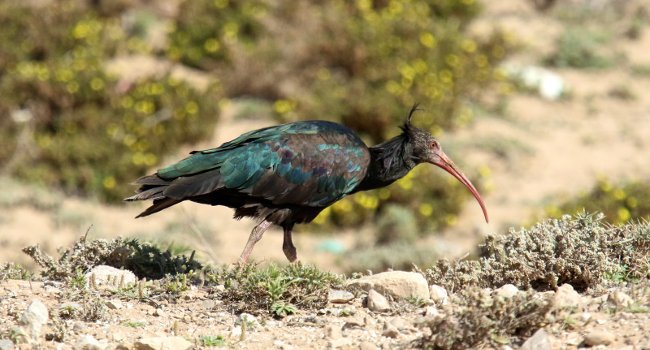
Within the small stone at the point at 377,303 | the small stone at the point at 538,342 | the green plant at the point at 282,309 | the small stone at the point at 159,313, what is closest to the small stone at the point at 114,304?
the small stone at the point at 159,313

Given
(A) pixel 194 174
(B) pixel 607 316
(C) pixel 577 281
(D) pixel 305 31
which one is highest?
(D) pixel 305 31

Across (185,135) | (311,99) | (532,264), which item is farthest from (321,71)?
Answer: (532,264)

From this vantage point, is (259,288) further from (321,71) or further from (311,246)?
(321,71)

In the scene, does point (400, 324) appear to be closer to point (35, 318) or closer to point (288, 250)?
point (35, 318)

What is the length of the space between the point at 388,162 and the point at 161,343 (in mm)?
3108

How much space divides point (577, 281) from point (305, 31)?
37.0 feet

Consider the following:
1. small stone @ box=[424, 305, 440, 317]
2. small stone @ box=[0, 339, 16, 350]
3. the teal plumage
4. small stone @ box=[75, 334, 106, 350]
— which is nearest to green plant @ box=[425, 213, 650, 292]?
small stone @ box=[424, 305, 440, 317]

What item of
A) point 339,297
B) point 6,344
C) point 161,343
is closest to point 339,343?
point 339,297

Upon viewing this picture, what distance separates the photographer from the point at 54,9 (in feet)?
57.6

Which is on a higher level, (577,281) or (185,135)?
(185,135)

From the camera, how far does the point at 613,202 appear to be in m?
12.2

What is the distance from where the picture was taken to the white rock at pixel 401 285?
611 cm

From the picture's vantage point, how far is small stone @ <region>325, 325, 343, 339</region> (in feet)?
18.4

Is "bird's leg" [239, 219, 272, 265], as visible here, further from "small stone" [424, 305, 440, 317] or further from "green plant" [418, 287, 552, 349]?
"green plant" [418, 287, 552, 349]
